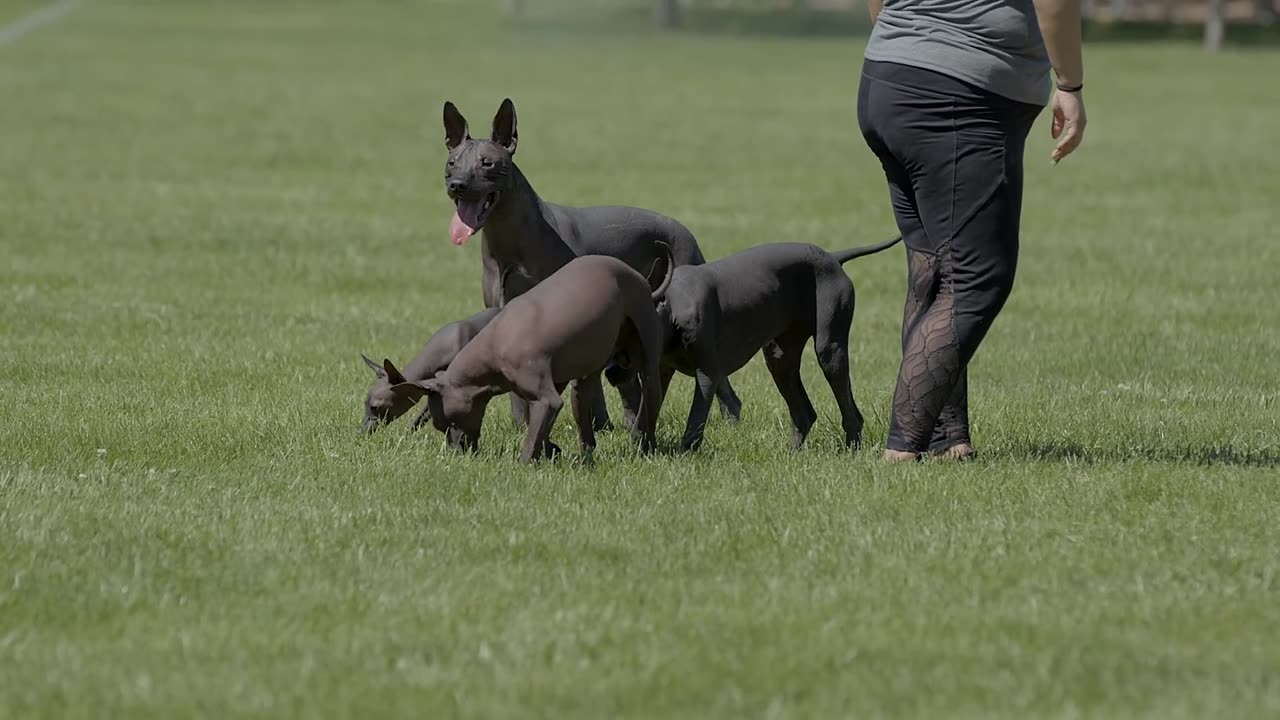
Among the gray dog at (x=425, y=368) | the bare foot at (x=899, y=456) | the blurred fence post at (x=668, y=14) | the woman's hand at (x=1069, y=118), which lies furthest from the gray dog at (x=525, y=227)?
the blurred fence post at (x=668, y=14)

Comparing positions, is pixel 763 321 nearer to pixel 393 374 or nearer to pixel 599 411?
pixel 599 411

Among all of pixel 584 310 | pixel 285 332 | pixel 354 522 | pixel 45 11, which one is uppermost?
pixel 584 310

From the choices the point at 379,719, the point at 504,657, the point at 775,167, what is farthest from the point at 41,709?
the point at 775,167

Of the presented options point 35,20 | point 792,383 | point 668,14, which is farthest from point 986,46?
point 668,14

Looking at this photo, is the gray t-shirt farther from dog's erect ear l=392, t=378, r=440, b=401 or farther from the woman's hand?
dog's erect ear l=392, t=378, r=440, b=401

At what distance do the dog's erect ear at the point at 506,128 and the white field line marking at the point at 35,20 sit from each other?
39333 mm

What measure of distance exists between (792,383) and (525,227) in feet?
4.47

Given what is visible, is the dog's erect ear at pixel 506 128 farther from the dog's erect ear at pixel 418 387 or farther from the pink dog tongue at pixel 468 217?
the dog's erect ear at pixel 418 387

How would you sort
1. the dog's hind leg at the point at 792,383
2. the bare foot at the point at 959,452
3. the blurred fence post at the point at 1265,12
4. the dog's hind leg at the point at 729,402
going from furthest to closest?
the blurred fence post at the point at 1265,12
the dog's hind leg at the point at 729,402
the dog's hind leg at the point at 792,383
the bare foot at the point at 959,452

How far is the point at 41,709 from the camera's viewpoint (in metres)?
4.56

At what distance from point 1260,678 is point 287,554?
9.78 ft

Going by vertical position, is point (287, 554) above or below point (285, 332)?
above

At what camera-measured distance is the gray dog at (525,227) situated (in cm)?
788

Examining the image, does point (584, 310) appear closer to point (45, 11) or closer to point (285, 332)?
point (285, 332)
